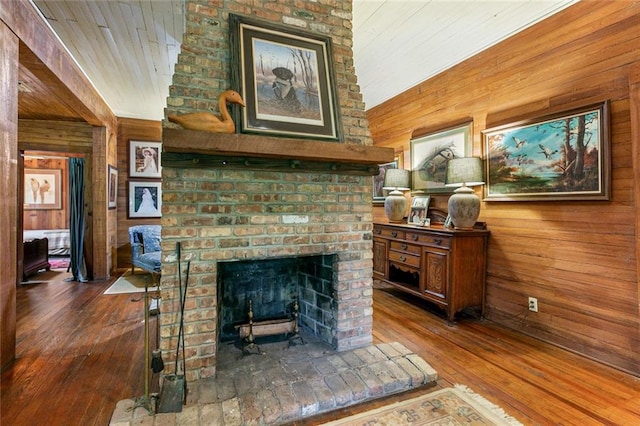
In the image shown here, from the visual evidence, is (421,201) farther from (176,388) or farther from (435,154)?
(176,388)

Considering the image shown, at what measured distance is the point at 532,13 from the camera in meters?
2.60

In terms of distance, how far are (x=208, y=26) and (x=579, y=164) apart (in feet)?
9.51

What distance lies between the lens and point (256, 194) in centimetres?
208

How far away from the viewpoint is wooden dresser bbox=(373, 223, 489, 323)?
2.98m

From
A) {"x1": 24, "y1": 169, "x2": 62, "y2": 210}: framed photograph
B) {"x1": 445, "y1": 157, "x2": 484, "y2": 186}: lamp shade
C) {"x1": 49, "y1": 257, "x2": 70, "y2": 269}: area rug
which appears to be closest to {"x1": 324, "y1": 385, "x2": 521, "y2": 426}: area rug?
{"x1": 445, "y1": 157, "x2": 484, "y2": 186}: lamp shade

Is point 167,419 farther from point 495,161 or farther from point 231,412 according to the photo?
point 495,161

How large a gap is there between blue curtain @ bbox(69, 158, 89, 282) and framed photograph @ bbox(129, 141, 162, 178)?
0.77 m

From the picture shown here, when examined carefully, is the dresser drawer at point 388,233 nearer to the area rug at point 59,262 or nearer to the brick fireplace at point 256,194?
the brick fireplace at point 256,194

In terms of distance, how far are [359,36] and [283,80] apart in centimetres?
130

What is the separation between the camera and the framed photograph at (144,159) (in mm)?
5395

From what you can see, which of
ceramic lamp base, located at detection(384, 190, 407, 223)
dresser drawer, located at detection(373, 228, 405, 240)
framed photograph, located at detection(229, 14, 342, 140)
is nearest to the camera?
framed photograph, located at detection(229, 14, 342, 140)

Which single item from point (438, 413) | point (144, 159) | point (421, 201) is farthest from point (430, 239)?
point (144, 159)

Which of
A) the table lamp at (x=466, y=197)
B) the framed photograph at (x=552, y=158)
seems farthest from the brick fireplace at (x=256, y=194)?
the framed photograph at (x=552, y=158)

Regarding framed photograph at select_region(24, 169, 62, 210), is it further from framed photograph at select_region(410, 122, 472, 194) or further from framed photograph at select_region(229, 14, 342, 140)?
framed photograph at select_region(410, 122, 472, 194)
